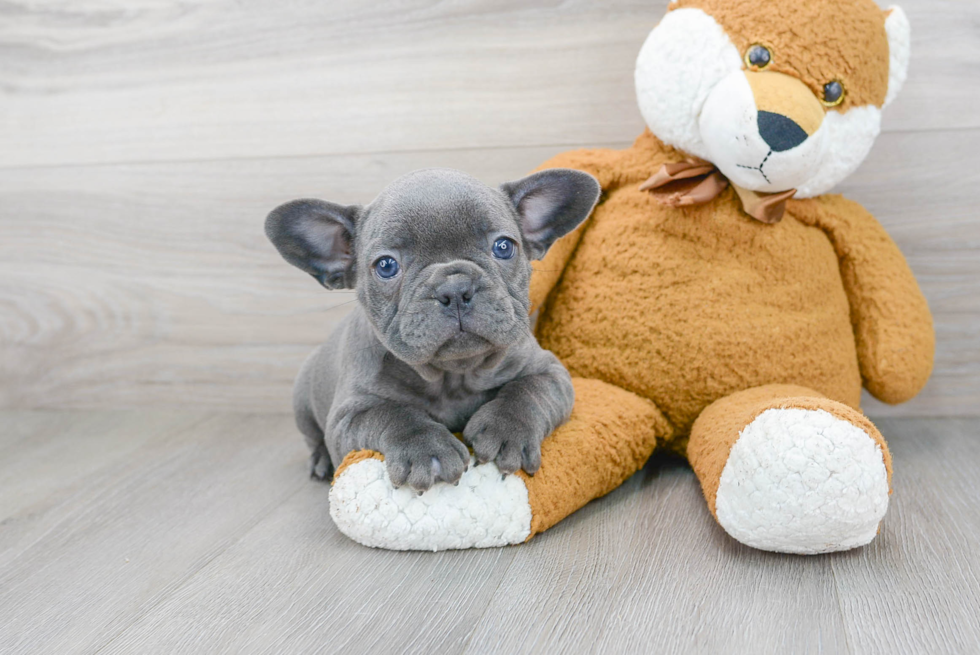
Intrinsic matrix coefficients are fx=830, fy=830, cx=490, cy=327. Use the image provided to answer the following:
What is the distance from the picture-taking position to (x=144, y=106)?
74.0 inches

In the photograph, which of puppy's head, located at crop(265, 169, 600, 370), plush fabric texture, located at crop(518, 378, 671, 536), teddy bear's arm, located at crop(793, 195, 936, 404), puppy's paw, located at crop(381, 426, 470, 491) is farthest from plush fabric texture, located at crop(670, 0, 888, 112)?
puppy's paw, located at crop(381, 426, 470, 491)

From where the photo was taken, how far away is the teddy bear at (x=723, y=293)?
115 centimetres

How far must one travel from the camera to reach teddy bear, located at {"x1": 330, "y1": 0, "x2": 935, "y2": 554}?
1.15 metres

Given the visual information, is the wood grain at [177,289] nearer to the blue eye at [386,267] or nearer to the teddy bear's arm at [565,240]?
the teddy bear's arm at [565,240]

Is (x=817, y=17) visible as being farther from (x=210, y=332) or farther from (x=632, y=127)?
(x=210, y=332)

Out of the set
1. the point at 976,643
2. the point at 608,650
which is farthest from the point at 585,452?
the point at 976,643

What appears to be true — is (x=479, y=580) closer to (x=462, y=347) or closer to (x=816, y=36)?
(x=462, y=347)

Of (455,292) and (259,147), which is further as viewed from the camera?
(259,147)

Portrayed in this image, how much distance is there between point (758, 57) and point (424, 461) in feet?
2.62

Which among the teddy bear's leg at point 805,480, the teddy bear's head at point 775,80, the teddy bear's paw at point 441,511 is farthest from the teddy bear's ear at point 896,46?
the teddy bear's paw at point 441,511

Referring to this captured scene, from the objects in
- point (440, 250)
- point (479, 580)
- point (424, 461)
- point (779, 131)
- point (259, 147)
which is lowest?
point (479, 580)

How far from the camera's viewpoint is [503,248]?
1.19 metres

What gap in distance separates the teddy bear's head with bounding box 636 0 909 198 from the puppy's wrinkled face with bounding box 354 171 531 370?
37 cm

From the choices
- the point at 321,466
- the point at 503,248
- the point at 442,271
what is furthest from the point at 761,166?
the point at 321,466
